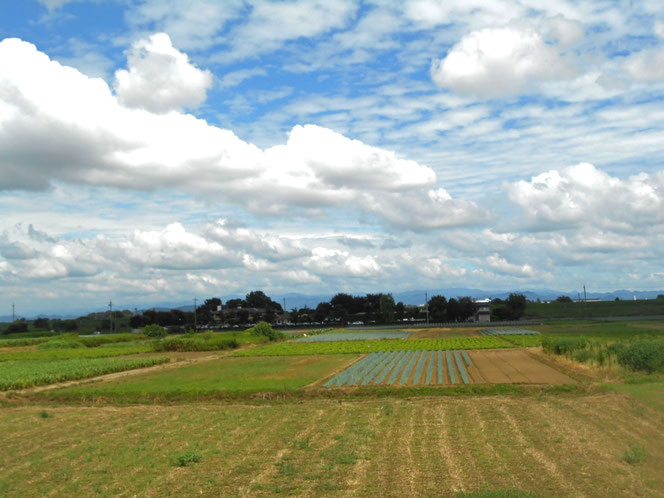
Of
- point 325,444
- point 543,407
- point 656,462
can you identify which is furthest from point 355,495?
point 543,407

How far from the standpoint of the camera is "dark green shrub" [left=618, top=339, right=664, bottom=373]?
29703mm

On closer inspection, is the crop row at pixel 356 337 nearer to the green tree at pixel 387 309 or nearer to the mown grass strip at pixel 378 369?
the mown grass strip at pixel 378 369

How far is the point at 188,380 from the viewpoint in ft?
116

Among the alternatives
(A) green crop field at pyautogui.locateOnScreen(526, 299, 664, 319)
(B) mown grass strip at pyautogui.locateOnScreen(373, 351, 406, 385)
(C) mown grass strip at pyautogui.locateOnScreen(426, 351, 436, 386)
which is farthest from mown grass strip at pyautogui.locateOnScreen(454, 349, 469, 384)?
(A) green crop field at pyautogui.locateOnScreen(526, 299, 664, 319)

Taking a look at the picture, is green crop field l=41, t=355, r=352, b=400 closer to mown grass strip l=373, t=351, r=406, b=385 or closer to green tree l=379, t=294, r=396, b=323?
mown grass strip l=373, t=351, r=406, b=385

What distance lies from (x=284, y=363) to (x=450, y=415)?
2654 cm

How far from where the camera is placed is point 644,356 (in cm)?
3008

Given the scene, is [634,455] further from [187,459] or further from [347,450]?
[187,459]

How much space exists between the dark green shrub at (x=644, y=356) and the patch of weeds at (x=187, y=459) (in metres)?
24.7

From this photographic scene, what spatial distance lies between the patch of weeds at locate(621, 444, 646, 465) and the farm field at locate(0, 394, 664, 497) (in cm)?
9

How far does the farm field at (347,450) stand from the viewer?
1279 cm

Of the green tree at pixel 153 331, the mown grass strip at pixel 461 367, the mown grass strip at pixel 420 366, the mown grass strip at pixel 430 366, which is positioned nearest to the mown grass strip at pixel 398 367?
the mown grass strip at pixel 420 366

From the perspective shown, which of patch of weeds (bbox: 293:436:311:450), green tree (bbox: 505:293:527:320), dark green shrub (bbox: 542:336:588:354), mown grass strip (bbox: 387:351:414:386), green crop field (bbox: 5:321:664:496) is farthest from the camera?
green tree (bbox: 505:293:527:320)

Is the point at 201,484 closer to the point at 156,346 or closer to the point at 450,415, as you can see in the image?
the point at 450,415
